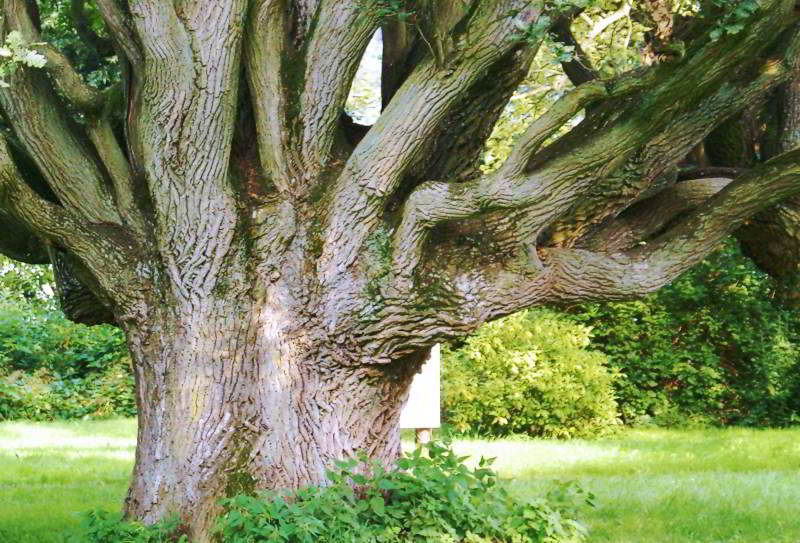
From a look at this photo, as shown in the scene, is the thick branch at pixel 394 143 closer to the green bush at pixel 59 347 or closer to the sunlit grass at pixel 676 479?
the sunlit grass at pixel 676 479

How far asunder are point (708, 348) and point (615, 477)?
242 inches

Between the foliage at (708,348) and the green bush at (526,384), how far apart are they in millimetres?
1343

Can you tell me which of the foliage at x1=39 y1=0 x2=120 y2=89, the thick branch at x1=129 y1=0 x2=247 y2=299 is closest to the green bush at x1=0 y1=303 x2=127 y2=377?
the foliage at x1=39 y1=0 x2=120 y2=89

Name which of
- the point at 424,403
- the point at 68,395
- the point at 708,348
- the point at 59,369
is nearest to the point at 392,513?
the point at 424,403

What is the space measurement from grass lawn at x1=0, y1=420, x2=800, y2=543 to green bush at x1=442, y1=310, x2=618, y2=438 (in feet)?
1.82

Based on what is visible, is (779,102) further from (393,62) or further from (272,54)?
(272,54)

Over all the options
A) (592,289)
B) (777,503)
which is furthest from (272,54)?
(777,503)

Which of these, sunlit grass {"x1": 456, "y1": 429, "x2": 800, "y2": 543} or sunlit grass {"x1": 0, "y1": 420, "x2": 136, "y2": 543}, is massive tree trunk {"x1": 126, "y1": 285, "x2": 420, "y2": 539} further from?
sunlit grass {"x1": 456, "y1": 429, "x2": 800, "y2": 543}

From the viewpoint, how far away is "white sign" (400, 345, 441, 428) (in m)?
10.7

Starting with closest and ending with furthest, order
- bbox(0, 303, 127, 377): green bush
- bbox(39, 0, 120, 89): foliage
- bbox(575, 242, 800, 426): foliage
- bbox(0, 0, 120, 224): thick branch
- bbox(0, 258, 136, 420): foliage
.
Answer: bbox(0, 0, 120, 224): thick branch < bbox(39, 0, 120, 89): foliage < bbox(575, 242, 800, 426): foliage < bbox(0, 258, 136, 420): foliage < bbox(0, 303, 127, 377): green bush

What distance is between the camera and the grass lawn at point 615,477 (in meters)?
7.79

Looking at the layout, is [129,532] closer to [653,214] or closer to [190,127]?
[190,127]

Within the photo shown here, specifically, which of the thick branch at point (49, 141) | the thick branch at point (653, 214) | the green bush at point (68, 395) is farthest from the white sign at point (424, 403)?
the green bush at point (68, 395)

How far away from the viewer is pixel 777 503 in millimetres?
8727
